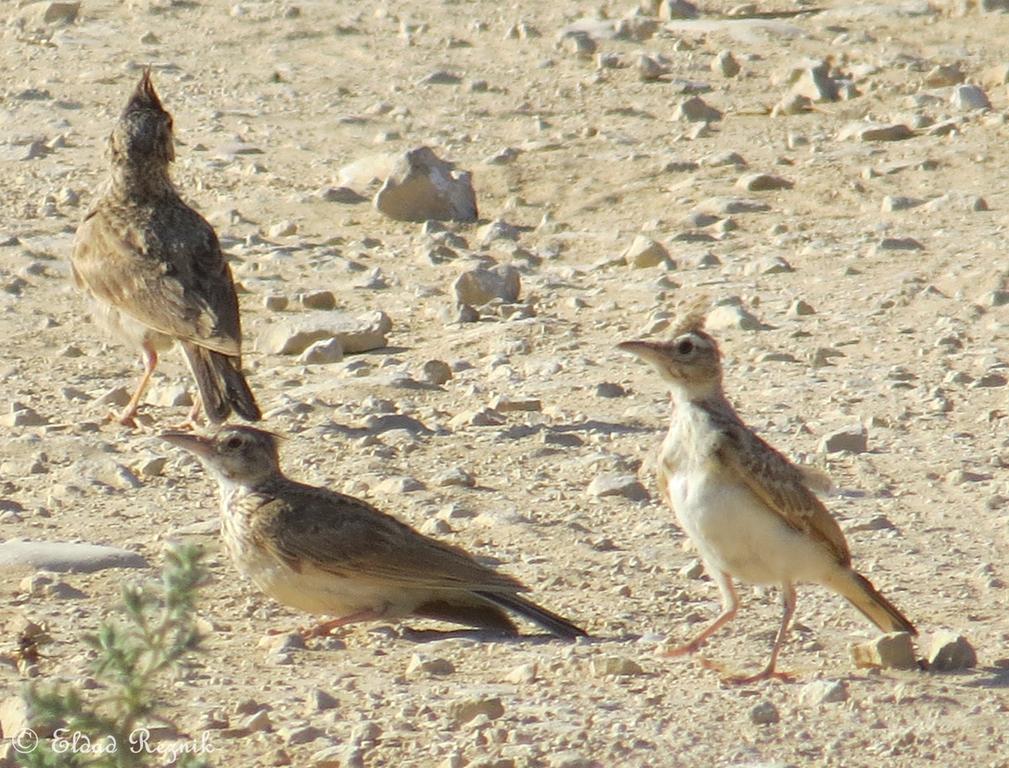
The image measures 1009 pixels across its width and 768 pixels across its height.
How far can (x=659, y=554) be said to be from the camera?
7.45 metres

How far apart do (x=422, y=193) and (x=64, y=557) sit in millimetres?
5033

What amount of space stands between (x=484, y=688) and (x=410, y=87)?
28.3ft

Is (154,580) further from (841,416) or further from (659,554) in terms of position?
(841,416)

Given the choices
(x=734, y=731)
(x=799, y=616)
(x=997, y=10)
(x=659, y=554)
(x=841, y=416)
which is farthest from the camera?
(x=997, y=10)

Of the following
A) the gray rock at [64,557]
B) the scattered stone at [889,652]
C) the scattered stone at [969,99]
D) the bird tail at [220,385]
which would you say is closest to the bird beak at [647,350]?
the scattered stone at [889,652]

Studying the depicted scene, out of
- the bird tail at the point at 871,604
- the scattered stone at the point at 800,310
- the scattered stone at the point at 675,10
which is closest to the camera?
the bird tail at the point at 871,604

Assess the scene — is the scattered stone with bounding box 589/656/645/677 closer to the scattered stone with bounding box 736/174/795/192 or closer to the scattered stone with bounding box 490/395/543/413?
the scattered stone with bounding box 490/395/543/413

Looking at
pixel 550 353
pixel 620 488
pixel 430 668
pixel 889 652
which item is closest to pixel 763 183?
pixel 550 353

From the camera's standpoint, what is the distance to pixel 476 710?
586cm

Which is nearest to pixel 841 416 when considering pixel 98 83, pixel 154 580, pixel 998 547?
pixel 998 547

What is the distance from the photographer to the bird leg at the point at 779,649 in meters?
6.23

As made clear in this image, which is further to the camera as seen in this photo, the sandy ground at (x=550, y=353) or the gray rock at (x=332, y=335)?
the gray rock at (x=332, y=335)

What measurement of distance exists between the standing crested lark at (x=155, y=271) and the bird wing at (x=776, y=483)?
2895 mm

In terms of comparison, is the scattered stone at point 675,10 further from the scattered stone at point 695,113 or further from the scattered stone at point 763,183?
the scattered stone at point 763,183
